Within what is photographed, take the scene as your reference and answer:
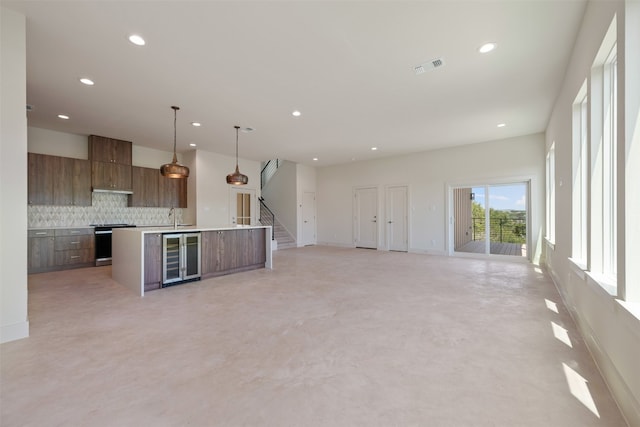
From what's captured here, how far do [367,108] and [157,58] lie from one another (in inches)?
126

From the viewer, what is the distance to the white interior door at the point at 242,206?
884 centimetres

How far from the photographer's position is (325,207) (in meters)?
10.7

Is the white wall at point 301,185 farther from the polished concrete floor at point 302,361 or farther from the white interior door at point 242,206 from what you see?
the polished concrete floor at point 302,361

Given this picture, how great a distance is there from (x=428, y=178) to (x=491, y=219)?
6.56 ft

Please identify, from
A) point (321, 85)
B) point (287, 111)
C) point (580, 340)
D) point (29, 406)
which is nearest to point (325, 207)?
point (287, 111)

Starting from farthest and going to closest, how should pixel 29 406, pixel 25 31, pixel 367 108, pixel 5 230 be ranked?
pixel 367 108 → pixel 25 31 → pixel 5 230 → pixel 29 406

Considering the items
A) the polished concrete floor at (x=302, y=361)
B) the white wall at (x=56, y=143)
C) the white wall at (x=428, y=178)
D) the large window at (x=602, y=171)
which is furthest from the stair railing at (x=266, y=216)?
the large window at (x=602, y=171)

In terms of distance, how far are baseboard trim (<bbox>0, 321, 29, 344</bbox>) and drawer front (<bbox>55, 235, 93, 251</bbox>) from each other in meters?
4.11

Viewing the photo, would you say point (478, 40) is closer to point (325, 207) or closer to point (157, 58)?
point (157, 58)

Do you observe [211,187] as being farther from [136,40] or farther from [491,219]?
[491,219]

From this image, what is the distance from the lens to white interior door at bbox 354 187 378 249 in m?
9.51

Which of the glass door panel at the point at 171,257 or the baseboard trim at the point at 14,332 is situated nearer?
the baseboard trim at the point at 14,332

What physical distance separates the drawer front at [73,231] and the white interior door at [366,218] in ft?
24.2

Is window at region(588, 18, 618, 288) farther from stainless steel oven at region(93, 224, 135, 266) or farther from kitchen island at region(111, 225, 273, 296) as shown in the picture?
stainless steel oven at region(93, 224, 135, 266)
